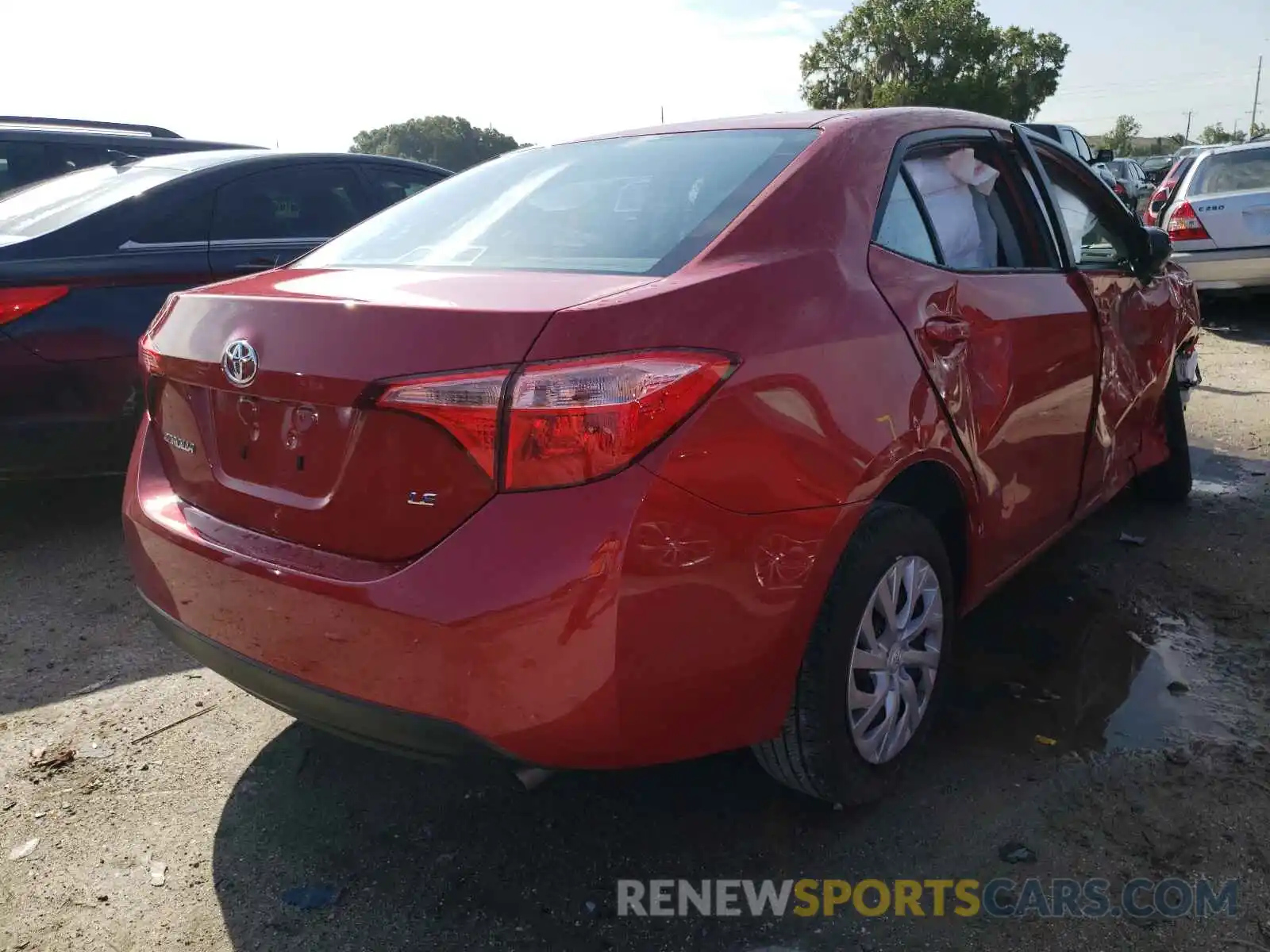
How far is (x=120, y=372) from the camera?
3949 mm

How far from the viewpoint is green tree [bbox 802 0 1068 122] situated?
164ft

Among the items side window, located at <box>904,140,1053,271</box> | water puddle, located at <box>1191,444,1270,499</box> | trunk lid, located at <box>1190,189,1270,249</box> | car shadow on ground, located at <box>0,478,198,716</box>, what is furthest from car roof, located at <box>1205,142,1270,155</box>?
car shadow on ground, located at <box>0,478,198,716</box>

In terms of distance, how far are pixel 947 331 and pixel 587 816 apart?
1.45 m

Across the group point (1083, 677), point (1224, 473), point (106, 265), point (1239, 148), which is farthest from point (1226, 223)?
point (106, 265)

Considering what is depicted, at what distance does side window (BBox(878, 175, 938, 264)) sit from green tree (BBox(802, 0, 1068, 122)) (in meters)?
50.8

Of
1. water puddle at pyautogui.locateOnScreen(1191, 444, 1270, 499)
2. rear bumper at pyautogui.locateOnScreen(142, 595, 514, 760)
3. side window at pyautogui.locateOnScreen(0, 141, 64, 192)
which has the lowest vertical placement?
water puddle at pyautogui.locateOnScreen(1191, 444, 1270, 499)

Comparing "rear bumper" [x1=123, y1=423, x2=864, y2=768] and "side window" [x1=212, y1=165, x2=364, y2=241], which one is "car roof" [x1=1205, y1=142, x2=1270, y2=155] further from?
"rear bumper" [x1=123, y1=423, x2=864, y2=768]

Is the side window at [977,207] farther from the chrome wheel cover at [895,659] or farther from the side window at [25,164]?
the side window at [25,164]

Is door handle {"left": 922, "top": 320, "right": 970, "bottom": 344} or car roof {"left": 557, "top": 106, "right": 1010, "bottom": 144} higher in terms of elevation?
car roof {"left": 557, "top": 106, "right": 1010, "bottom": 144}

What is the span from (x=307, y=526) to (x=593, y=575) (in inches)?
25.5

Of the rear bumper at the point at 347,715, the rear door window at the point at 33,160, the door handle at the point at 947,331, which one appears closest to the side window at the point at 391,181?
the rear door window at the point at 33,160

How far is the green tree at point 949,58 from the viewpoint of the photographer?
5012 cm

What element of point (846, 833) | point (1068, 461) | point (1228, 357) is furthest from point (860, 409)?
→ point (1228, 357)

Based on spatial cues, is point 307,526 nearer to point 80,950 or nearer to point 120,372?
point 80,950
